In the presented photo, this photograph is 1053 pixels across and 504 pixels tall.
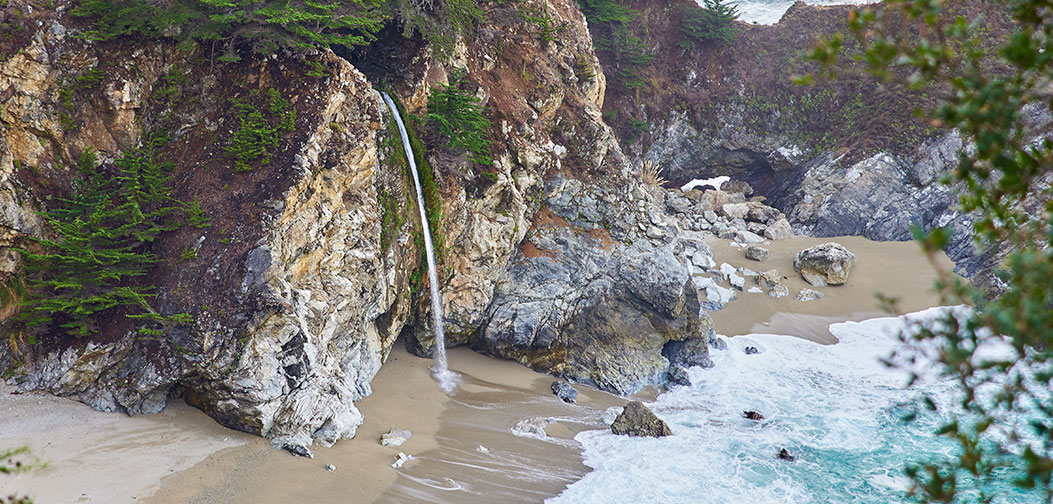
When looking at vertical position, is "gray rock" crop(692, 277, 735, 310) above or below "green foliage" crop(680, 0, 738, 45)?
below

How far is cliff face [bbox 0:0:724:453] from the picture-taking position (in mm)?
8258

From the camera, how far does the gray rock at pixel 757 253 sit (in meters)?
20.3

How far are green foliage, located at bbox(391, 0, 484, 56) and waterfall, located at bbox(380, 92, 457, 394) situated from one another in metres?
1.51

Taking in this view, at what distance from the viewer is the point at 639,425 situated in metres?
10.8

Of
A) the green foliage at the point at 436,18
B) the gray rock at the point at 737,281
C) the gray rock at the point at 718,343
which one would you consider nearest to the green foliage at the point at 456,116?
the green foliage at the point at 436,18

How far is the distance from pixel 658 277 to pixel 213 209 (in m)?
9.34

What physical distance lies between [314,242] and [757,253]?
15.8 meters

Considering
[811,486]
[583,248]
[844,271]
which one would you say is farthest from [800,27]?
[811,486]

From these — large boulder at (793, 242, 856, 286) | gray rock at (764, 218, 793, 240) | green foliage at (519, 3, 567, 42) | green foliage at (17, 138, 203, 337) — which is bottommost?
green foliage at (17, 138, 203, 337)

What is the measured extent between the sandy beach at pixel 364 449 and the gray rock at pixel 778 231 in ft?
43.0

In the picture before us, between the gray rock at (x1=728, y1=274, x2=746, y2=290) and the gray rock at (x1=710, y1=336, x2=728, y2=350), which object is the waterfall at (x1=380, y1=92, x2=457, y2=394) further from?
the gray rock at (x1=728, y1=274, x2=746, y2=290)

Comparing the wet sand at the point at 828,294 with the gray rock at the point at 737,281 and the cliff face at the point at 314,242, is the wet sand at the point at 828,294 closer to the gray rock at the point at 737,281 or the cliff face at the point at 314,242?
the gray rock at the point at 737,281

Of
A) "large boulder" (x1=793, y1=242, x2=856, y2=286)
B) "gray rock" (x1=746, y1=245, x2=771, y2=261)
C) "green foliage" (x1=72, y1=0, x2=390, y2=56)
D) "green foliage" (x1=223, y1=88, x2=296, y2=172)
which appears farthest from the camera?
"gray rock" (x1=746, y1=245, x2=771, y2=261)

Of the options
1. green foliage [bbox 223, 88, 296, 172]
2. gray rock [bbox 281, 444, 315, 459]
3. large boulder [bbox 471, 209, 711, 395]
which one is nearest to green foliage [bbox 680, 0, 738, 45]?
large boulder [bbox 471, 209, 711, 395]
